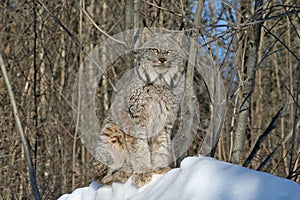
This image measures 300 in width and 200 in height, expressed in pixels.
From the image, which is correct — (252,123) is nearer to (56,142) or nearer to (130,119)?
(56,142)

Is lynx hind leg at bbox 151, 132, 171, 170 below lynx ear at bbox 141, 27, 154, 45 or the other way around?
below

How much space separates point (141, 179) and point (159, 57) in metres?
0.85

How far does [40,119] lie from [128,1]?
383 centimetres

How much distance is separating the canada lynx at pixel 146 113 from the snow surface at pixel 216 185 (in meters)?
0.39

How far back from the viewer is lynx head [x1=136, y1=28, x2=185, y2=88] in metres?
3.40

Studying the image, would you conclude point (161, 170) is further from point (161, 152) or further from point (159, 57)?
point (159, 57)

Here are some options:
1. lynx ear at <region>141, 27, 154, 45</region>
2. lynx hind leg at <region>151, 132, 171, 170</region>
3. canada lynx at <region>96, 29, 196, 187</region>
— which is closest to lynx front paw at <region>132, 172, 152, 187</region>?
canada lynx at <region>96, 29, 196, 187</region>

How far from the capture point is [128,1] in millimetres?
3557

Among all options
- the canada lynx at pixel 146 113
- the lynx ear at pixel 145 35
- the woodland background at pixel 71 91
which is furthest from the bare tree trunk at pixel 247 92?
the lynx ear at pixel 145 35

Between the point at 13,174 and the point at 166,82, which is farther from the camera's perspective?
the point at 13,174

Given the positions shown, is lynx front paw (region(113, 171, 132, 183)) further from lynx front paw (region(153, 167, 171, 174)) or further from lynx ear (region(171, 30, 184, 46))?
lynx ear (region(171, 30, 184, 46))

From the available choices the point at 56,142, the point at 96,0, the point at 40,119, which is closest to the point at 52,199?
the point at 56,142

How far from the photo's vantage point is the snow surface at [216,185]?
1980 millimetres

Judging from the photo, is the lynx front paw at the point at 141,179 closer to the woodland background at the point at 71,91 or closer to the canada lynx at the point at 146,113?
the canada lynx at the point at 146,113
